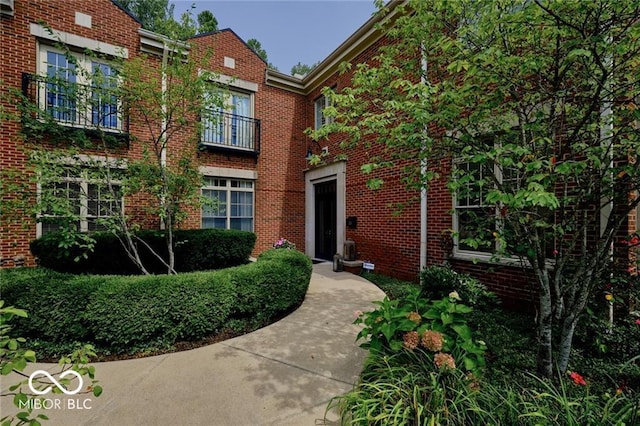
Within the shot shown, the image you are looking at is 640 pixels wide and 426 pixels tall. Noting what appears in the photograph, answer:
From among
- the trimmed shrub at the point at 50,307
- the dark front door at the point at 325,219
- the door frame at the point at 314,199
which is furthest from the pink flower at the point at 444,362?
the dark front door at the point at 325,219

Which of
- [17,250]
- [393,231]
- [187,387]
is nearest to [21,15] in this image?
[17,250]

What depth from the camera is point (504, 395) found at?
2223 mm

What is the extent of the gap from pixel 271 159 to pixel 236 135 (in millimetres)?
1434

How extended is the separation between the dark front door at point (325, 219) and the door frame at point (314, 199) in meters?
0.16

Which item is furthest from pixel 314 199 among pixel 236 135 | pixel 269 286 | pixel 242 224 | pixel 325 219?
pixel 269 286

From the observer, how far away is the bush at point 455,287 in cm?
444

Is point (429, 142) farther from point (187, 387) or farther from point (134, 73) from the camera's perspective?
point (134, 73)

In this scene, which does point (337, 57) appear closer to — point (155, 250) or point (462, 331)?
point (155, 250)

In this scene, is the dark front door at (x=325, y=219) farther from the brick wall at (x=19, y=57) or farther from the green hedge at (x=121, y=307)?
the brick wall at (x=19, y=57)

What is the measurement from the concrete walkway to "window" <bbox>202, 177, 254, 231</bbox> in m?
5.67

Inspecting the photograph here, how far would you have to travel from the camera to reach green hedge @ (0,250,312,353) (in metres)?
3.29

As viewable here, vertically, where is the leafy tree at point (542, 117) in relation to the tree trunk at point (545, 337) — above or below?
above

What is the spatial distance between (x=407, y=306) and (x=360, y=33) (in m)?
7.67

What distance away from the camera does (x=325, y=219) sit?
982 centimetres
